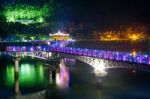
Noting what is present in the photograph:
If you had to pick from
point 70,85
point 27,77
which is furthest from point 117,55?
point 27,77

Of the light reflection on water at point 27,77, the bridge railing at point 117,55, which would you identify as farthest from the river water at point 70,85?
the bridge railing at point 117,55

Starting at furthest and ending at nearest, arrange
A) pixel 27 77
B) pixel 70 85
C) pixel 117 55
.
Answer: pixel 27 77 < pixel 70 85 < pixel 117 55

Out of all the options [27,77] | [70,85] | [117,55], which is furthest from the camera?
[27,77]

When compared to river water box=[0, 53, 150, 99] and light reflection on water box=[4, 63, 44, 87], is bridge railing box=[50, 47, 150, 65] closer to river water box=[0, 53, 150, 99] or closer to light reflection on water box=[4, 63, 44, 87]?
river water box=[0, 53, 150, 99]

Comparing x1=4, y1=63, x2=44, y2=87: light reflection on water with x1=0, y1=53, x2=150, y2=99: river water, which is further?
x1=4, y1=63, x2=44, y2=87: light reflection on water

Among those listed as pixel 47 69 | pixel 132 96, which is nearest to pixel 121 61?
pixel 132 96

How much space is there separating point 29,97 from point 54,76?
21909 millimetres

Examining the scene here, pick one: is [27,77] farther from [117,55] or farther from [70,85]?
[117,55]

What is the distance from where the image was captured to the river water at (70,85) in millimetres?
78938

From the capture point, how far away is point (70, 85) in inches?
3573

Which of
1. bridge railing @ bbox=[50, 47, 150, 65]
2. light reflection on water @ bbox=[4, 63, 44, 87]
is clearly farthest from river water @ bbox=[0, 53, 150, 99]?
bridge railing @ bbox=[50, 47, 150, 65]

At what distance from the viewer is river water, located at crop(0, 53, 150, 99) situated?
78938 millimetres

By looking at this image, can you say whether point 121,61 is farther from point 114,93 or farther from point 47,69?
point 47,69

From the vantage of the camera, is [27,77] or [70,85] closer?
[70,85]
